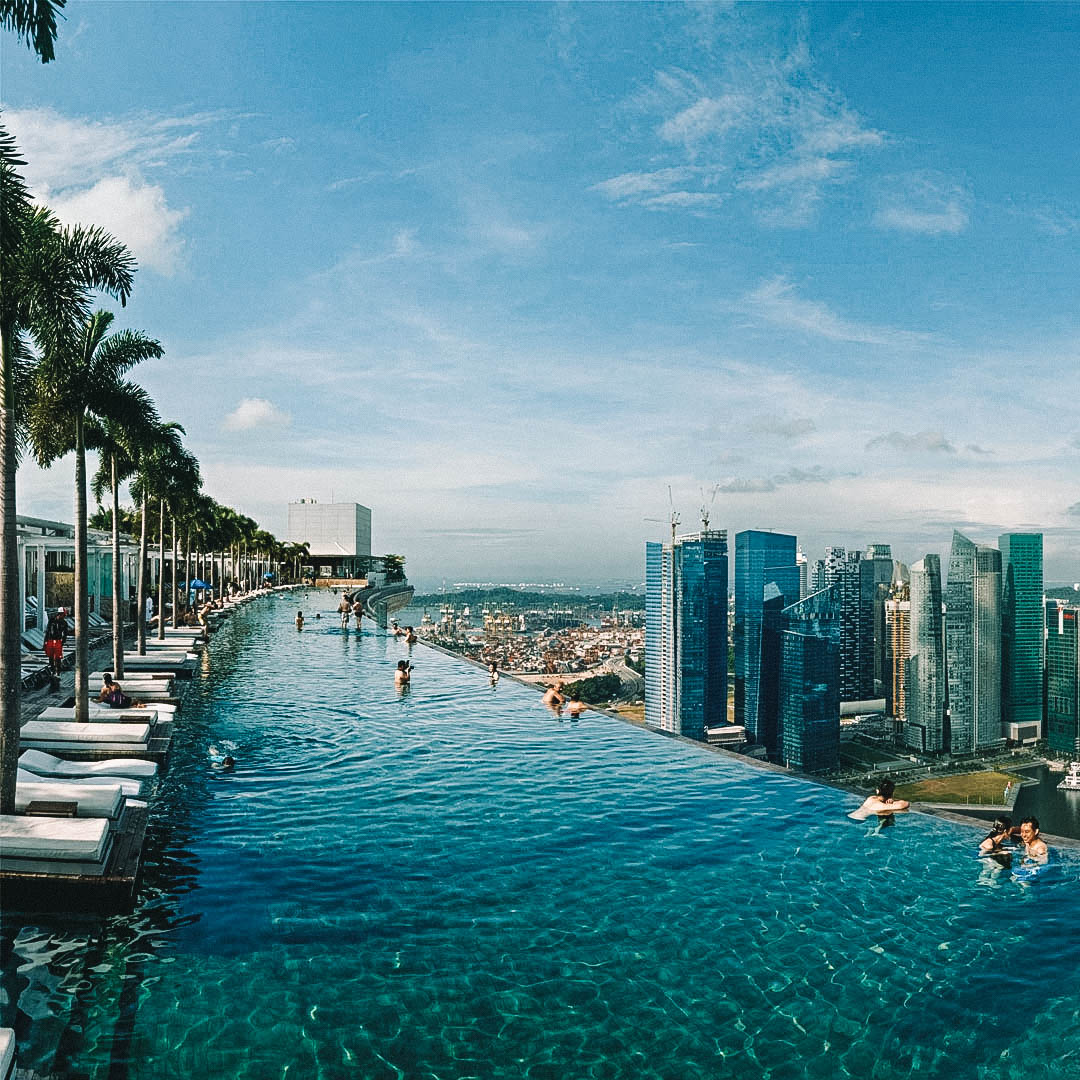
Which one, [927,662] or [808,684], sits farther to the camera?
[927,662]

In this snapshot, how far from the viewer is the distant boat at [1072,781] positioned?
76250 millimetres

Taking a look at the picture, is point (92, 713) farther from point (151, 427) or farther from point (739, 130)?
point (739, 130)

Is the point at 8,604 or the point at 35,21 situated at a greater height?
the point at 35,21

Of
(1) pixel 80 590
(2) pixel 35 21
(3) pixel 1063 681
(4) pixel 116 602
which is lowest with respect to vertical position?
(3) pixel 1063 681

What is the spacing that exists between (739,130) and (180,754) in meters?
20.7

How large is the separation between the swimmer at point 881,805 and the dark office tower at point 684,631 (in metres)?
57.6

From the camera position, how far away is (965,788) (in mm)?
74688

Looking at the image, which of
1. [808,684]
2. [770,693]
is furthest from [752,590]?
[808,684]

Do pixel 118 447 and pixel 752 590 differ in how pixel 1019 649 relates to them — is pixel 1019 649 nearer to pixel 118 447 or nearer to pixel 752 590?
pixel 752 590

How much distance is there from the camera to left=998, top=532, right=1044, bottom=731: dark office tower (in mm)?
91000

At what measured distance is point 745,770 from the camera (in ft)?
36.7

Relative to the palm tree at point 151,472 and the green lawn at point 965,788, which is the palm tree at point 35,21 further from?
the green lawn at point 965,788

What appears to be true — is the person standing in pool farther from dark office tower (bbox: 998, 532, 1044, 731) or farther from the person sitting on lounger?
dark office tower (bbox: 998, 532, 1044, 731)

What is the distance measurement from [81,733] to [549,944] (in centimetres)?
819
